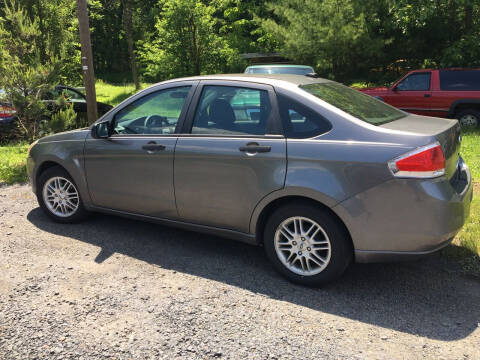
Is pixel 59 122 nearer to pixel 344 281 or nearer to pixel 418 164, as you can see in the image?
pixel 344 281

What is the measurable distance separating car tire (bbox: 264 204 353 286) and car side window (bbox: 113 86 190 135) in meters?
1.42

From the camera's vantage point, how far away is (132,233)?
195 inches

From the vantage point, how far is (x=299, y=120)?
365cm

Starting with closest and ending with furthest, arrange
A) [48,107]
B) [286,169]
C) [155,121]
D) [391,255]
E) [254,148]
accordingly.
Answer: [391,255], [286,169], [254,148], [155,121], [48,107]

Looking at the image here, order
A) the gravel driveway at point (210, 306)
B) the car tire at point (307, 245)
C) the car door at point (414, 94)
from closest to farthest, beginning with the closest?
the gravel driveway at point (210, 306) < the car tire at point (307, 245) < the car door at point (414, 94)

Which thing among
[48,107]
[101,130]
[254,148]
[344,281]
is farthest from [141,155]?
[48,107]

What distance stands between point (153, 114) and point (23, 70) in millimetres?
4889

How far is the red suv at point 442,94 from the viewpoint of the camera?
1138 cm

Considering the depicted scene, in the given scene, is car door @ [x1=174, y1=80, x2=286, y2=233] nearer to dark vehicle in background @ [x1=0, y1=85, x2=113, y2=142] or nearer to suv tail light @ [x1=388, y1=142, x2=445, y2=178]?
suv tail light @ [x1=388, y1=142, x2=445, y2=178]

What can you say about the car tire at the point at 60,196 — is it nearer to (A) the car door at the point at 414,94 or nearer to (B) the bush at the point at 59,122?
(B) the bush at the point at 59,122

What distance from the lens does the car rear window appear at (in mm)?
11328

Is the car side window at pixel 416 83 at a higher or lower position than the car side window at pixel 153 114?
higher

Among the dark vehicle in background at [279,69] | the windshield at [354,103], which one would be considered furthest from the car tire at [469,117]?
the windshield at [354,103]

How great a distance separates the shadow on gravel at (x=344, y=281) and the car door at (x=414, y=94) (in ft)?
28.8
